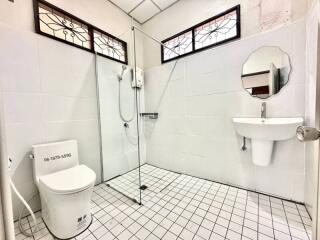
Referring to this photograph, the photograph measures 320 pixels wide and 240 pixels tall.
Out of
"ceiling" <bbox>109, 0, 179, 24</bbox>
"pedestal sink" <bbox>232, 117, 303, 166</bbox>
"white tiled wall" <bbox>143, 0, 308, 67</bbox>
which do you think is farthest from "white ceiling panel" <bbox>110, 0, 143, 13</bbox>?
"pedestal sink" <bbox>232, 117, 303, 166</bbox>

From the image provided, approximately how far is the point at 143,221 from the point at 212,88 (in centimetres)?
161

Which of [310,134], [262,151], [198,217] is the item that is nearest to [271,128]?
[262,151]

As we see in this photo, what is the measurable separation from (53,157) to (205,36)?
7.35 feet

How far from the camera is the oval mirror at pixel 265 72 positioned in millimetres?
1466

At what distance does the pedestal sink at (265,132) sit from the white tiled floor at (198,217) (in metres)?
0.44

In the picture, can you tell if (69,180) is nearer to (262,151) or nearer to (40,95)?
(40,95)

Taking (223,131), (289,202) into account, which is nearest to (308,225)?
(289,202)

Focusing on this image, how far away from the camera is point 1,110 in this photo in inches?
16.5

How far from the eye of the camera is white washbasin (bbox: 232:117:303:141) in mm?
1298

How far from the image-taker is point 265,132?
4.51 feet

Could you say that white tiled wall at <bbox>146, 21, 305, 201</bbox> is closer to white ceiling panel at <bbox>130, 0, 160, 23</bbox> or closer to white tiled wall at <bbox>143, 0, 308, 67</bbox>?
white tiled wall at <bbox>143, 0, 308, 67</bbox>

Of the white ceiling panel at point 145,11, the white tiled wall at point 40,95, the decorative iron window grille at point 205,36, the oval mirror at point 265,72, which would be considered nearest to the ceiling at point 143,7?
the white ceiling panel at point 145,11

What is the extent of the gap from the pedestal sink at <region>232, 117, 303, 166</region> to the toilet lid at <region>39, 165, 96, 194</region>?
1500 mm

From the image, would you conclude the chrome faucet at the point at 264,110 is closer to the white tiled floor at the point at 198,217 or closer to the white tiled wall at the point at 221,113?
the white tiled wall at the point at 221,113
